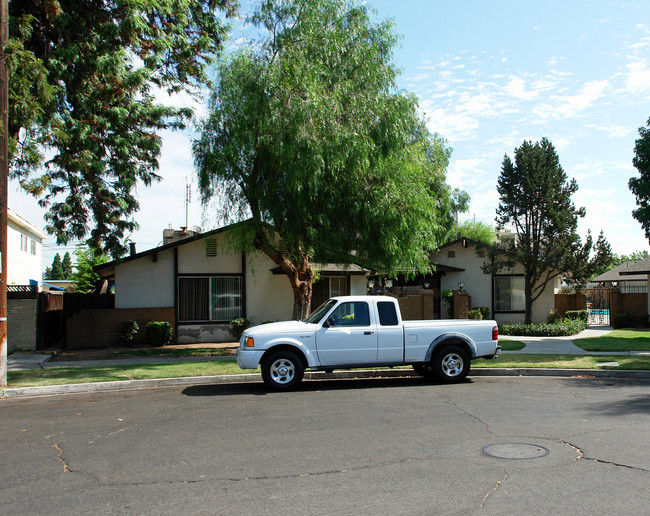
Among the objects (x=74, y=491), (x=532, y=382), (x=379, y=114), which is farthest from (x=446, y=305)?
(x=74, y=491)

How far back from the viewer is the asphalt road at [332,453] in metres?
4.93

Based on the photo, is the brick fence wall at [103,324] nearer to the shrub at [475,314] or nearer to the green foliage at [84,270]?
the shrub at [475,314]

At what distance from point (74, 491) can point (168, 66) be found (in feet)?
55.1

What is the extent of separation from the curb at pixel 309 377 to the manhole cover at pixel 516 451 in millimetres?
6128

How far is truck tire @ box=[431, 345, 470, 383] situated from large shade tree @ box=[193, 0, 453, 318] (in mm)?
5072

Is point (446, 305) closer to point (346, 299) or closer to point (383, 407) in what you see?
point (346, 299)

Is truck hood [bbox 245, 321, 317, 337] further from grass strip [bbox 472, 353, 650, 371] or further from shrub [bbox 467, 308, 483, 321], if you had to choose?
shrub [bbox 467, 308, 483, 321]

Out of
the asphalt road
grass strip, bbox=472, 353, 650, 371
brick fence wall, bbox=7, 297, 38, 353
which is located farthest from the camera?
brick fence wall, bbox=7, 297, 38, 353

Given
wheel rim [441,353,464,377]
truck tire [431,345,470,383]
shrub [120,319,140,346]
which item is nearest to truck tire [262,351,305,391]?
truck tire [431,345,470,383]

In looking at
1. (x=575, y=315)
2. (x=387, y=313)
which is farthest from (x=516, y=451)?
(x=575, y=315)

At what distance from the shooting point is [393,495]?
5.04 metres

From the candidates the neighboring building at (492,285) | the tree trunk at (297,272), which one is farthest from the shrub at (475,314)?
the tree trunk at (297,272)

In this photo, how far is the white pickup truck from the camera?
10758 mm

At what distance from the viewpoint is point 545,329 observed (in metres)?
22.2
